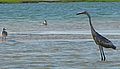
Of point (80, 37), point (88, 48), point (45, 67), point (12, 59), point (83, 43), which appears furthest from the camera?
point (80, 37)

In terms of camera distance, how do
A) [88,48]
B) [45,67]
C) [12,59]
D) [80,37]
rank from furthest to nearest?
1. [80,37]
2. [88,48]
3. [12,59]
4. [45,67]

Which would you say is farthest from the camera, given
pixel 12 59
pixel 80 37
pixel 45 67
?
pixel 80 37

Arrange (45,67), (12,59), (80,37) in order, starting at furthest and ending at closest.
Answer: (80,37), (12,59), (45,67)

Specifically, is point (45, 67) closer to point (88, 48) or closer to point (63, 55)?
point (63, 55)

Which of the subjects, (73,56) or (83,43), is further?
(83,43)

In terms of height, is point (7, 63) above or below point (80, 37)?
above

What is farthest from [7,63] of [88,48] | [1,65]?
[88,48]

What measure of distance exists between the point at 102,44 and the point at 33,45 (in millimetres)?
5799

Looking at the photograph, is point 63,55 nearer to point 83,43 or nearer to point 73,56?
point 73,56

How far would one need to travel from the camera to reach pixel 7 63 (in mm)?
19641

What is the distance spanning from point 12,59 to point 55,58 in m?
1.35

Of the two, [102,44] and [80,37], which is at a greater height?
[102,44]

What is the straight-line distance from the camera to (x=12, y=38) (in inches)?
1139

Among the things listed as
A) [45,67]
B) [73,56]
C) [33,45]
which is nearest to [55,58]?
[73,56]
